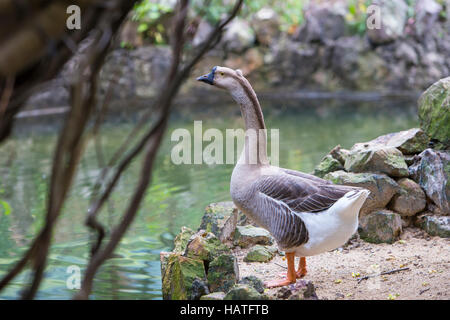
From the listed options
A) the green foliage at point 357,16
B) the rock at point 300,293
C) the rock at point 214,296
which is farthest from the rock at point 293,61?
the rock at point 300,293

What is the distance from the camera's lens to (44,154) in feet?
26.8

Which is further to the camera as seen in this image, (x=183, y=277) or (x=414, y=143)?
(x=414, y=143)

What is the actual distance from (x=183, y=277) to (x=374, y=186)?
62.6 inches

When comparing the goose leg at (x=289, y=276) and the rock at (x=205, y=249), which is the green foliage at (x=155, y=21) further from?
the goose leg at (x=289, y=276)

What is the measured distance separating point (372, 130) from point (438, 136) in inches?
176

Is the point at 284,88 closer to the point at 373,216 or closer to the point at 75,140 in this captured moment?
the point at 373,216

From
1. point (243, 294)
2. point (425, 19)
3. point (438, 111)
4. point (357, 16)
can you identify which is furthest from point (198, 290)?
point (357, 16)

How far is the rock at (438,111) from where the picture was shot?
3852mm

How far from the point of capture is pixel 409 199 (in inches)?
143

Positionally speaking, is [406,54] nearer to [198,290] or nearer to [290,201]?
[290,201]

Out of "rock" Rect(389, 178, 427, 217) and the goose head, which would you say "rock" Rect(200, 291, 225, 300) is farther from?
"rock" Rect(389, 178, 427, 217)

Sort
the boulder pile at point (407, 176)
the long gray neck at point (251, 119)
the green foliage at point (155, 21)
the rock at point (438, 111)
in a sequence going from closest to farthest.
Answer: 1. the long gray neck at point (251, 119)
2. the boulder pile at point (407, 176)
3. the rock at point (438, 111)
4. the green foliage at point (155, 21)

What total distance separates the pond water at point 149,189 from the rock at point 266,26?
6.73ft
